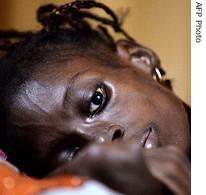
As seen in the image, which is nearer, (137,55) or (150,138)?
(150,138)

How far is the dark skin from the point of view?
1.30 ft

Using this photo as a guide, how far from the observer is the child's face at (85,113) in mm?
406

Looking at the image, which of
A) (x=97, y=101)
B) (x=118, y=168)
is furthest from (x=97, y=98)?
(x=118, y=168)

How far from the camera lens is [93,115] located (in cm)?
42

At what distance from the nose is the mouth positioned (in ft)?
0.07

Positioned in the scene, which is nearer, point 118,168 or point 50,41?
point 118,168

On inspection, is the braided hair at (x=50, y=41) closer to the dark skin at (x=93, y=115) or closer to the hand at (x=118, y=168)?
the dark skin at (x=93, y=115)

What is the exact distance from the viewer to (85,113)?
417 mm

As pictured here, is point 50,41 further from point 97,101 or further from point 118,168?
point 118,168

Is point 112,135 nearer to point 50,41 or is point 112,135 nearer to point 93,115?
point 93,115

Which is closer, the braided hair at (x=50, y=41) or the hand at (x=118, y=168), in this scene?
the hand at (x=118, y=168)

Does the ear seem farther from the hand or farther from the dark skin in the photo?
the hand

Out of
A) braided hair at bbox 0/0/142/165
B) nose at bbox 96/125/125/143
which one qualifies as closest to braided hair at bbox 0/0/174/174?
braided hair at bbox 0/0/142/165

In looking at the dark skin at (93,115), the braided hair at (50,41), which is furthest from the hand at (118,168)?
the braided hair at (50,41)
